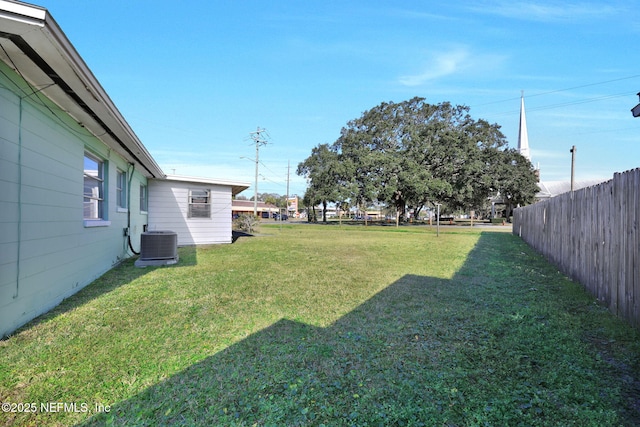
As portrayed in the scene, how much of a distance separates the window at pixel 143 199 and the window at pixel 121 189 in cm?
234

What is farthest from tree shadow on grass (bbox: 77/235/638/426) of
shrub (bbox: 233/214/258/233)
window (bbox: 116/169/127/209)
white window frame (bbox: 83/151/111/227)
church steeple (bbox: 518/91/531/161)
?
church steeple (bbox: 518/91/531/161)

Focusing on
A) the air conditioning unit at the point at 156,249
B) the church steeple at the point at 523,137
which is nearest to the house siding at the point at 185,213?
the air conditioning unit at the point at 156,249

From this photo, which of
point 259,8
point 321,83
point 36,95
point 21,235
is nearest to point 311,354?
point 21,235

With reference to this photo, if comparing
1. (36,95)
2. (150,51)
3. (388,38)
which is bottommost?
(36,95)

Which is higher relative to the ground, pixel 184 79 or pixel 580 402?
pixel 184 79

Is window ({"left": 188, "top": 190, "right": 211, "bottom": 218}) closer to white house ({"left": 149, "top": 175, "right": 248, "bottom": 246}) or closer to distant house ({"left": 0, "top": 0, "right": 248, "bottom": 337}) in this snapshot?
white house ({"left": 149, "top": 175, "right": 248, "bottom": 246})

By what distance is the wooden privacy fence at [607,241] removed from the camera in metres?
3.37

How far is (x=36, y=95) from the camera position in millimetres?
3719

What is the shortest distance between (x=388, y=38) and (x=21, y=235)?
1126 cm

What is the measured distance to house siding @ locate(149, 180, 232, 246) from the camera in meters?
11.3

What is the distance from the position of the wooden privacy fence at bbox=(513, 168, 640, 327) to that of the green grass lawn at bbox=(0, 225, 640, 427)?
0.28m

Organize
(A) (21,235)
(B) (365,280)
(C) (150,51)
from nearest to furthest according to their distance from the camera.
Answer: (A) (21,235) → (B) (365,280) → (C) (150,51)

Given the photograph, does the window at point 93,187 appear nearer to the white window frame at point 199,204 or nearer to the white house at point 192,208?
the white house at point 192,208

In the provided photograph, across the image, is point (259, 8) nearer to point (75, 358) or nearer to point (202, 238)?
point (202, 238)
